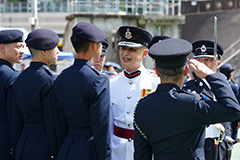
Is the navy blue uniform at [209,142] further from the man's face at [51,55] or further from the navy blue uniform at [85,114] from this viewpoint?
the man's face at [51,55]

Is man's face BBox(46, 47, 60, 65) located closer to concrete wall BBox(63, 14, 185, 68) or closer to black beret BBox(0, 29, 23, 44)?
black beret BBox(0, 29, 23, 44)

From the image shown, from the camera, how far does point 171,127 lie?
109 inches

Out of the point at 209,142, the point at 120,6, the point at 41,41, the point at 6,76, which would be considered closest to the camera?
the point at 41,41

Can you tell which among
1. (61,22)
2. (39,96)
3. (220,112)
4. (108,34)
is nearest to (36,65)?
(39,96)

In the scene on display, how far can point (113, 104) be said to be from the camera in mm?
3965

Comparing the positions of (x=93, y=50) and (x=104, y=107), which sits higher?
(x=93, y=50)

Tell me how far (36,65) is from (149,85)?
3.89ft

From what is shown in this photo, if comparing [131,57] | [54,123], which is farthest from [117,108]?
[54,123]

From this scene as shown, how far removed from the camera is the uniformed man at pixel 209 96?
13.1 ft

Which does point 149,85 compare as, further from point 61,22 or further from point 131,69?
point 61,22

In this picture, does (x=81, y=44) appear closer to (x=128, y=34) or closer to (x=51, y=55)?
(x=51, y=55)

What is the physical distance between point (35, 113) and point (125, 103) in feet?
3.00

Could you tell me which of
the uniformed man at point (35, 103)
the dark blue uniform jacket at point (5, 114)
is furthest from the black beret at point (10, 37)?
the uniformed man at point (35, 103)

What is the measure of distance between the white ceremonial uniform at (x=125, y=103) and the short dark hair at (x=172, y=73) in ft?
3.40
